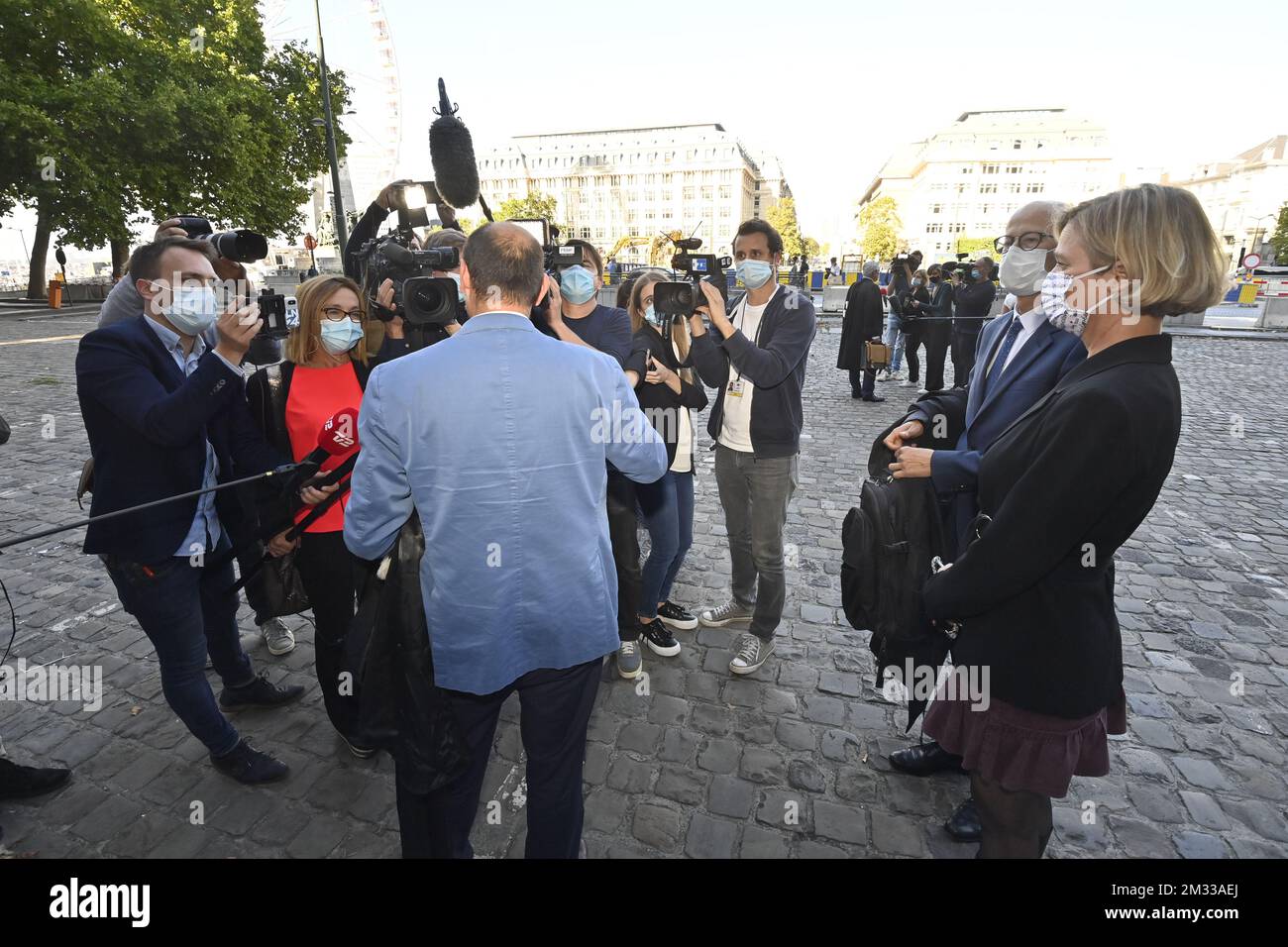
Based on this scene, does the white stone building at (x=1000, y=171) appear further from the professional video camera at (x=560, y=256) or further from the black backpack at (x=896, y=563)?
the black backpack at (x=896, y=563)

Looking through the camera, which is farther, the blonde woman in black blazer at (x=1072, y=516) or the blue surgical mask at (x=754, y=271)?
the blue surgical mask at (x=754, y=271)

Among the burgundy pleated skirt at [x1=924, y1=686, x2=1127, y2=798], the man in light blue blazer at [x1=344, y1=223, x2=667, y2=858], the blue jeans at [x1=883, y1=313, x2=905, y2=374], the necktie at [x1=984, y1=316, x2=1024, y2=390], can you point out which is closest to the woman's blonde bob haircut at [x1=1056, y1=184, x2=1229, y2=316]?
the necktie at [x1=984, y1=316, x2=1024, y2=390]

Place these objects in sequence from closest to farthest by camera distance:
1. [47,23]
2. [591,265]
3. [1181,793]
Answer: [1181,793], [591,265], [47,23]

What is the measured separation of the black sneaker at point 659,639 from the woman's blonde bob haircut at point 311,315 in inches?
91.7

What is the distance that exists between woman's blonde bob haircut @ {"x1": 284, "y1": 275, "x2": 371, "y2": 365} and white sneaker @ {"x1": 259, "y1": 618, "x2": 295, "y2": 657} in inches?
77.0

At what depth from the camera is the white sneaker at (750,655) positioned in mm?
3752

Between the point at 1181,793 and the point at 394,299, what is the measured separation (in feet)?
13.8

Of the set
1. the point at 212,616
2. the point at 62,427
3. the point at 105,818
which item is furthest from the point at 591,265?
the point at 62,427

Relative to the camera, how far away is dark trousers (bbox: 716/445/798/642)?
3.65 m

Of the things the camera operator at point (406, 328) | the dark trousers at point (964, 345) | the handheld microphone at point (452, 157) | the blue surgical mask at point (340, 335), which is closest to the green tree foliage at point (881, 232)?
the dark trousers at point (964, 345)

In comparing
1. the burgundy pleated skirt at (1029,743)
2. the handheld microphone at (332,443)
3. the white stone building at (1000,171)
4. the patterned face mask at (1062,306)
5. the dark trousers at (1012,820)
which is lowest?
the dark trousers at (1012,820)

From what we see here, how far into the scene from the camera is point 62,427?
8992mm

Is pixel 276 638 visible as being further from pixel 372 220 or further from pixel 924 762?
pixel 924 762
